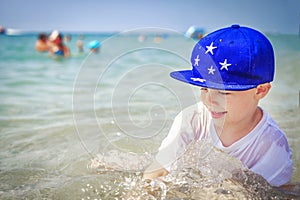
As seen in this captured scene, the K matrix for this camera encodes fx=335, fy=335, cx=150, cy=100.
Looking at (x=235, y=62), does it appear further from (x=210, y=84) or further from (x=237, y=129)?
(x=237, y=129)

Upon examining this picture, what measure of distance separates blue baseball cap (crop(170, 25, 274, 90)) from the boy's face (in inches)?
2.5

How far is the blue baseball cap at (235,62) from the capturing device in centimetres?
159

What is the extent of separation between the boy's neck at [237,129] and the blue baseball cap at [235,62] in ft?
0.93

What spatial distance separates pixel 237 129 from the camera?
1.88 m

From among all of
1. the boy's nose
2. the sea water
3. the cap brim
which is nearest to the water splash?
the sea water

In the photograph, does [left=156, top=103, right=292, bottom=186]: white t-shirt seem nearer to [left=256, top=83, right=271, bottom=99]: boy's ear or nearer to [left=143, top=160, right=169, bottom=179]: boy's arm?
[left=143, top=160, right=169, bottom=179]: boy's arm

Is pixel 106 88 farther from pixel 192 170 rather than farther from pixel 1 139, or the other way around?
pixel 192 170

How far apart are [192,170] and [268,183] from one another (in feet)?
1.39

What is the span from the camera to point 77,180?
6.46 ft

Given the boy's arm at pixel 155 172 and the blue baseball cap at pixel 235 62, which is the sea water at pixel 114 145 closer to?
the boy's arm at pixel 155 172

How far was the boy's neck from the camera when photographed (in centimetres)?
185

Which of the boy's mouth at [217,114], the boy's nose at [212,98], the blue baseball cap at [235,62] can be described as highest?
the blue baseball cap at [235,62]

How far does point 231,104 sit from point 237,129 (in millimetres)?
251

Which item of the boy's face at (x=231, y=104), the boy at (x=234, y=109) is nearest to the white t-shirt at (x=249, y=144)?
the boy at (x=234, y=109)
